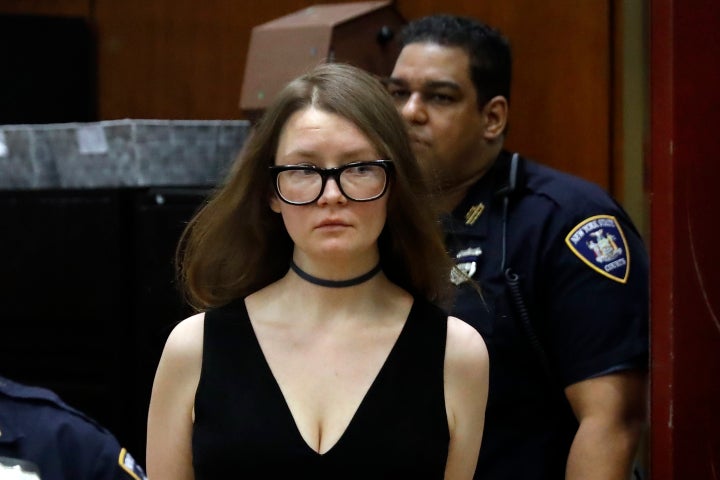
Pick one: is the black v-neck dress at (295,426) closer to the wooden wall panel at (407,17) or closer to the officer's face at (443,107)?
the officer's face at (443,107)

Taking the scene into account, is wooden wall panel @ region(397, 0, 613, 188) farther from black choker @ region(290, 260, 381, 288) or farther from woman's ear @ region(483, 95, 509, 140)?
black choker @ region(290, 260, 381, 288)

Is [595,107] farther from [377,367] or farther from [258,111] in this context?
[377,367]

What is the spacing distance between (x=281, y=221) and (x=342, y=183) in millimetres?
207

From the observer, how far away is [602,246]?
2273 millimetres

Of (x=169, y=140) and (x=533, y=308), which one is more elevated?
(x=169, y=140)

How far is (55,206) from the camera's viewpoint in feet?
10.5

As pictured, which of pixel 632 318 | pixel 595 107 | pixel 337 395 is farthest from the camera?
pixel 595 107

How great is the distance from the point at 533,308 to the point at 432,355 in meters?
0.67

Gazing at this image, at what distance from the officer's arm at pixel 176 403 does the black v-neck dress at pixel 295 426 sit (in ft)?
0.06

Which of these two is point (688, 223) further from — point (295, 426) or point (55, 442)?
point (55, 442)

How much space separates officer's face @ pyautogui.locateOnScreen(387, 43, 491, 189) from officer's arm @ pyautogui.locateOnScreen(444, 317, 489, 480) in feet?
2.60

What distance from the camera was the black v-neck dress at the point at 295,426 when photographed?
1.54m

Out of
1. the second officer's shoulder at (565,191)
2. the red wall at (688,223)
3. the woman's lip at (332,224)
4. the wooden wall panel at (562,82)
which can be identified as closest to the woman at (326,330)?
the woman's lip at (332,224)

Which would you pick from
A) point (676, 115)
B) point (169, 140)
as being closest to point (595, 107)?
point (169, 140)
